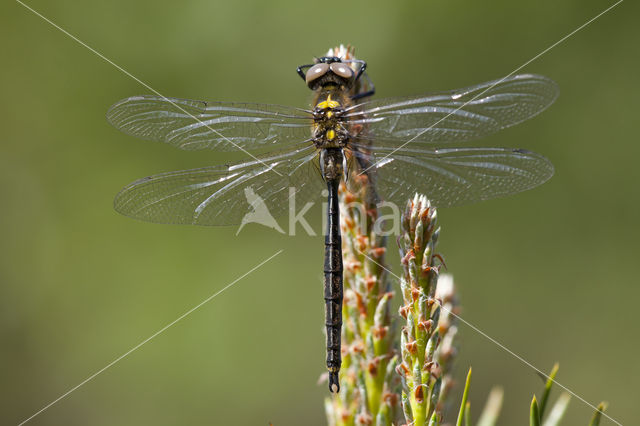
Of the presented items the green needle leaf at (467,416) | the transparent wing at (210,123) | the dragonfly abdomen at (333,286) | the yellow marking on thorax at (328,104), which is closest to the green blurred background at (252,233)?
the transparent wing at (210,123)

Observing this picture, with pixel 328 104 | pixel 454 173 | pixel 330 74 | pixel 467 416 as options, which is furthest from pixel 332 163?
pixel 467 416

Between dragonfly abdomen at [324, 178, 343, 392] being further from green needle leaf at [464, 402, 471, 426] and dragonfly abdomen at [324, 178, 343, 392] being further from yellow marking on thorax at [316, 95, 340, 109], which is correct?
green needle leaf at [464, 402, 471, 426]

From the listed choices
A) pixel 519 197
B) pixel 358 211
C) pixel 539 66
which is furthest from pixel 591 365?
pixel 358 211

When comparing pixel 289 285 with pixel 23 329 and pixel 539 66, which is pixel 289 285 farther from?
pixel 539 66

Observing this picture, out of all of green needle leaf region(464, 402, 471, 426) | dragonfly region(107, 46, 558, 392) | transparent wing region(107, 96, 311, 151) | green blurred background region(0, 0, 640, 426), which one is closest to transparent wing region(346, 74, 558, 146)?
dragonfly region(107, 46, 558, 392)

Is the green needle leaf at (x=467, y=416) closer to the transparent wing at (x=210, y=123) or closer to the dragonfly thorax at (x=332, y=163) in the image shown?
the dragonfly thorax at (x=332, y=163)

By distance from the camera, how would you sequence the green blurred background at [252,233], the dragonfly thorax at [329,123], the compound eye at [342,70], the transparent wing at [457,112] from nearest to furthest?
the transparent wing at [457,112] < the compound eye at [342,70] < the dragonfly thorax at [329,123] < the green blurred background at [252,233]
